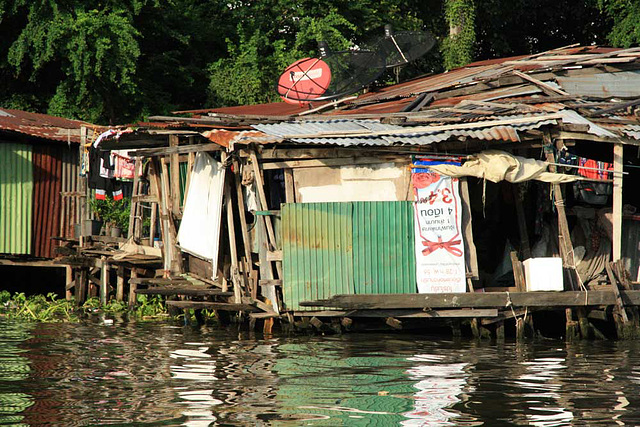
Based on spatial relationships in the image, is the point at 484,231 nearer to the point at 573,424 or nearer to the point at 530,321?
the point at 530,321

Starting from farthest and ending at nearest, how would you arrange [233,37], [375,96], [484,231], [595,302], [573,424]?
[233,37]
[375,96]
[484,231]
[595,302]
[573,424]

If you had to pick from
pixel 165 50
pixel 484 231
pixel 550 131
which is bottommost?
pixel 484 231

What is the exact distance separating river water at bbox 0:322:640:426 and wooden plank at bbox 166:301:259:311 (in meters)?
0.44

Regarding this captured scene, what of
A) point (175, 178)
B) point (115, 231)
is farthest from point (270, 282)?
point (115, 231)

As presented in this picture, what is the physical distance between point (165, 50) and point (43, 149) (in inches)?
296

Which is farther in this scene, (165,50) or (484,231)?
(165,50)

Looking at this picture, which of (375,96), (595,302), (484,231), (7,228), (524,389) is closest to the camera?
(524,389)

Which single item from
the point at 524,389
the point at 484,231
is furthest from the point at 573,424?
the point at 484,231

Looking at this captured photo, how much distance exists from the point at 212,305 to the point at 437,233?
3778 millimetres

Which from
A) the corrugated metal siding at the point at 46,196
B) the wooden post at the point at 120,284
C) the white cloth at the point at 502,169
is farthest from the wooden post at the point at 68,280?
the white cloth at the point at 502,169

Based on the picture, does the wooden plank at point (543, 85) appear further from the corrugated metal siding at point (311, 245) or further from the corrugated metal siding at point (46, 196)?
the corrugated metal siding at point (46, 196)

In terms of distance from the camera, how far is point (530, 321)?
12.9 meters

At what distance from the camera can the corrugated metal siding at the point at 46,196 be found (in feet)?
65.8

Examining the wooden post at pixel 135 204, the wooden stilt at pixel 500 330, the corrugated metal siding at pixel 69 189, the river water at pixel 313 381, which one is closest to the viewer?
the river water at pixel 313 381
